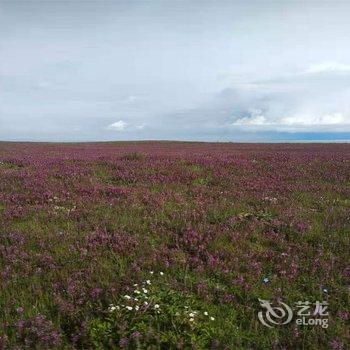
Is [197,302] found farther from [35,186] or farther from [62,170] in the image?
[62,170]

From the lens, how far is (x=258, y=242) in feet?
28.1

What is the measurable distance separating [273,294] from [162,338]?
2198 millimetres

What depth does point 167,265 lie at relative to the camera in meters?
7.25

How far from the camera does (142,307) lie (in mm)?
5602

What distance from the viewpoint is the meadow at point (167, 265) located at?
17.7ft

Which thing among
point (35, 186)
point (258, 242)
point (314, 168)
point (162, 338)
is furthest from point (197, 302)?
point (314, 168)

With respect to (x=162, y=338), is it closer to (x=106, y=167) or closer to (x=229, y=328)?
(x=229, y=328)

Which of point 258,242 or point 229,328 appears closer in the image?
point 229,328

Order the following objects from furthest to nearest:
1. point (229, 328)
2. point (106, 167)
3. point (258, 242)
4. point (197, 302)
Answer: point (106, 167), point (258, 242), point (197, 302), point (229, 328)

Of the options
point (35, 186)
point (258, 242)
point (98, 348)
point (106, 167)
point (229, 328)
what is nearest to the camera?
point (98, 348)

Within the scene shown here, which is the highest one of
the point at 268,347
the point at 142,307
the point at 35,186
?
the point at 35,186

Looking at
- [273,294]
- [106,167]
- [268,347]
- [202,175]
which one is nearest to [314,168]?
[202,175]

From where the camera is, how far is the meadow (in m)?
5.38

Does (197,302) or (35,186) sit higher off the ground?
(35,186)
